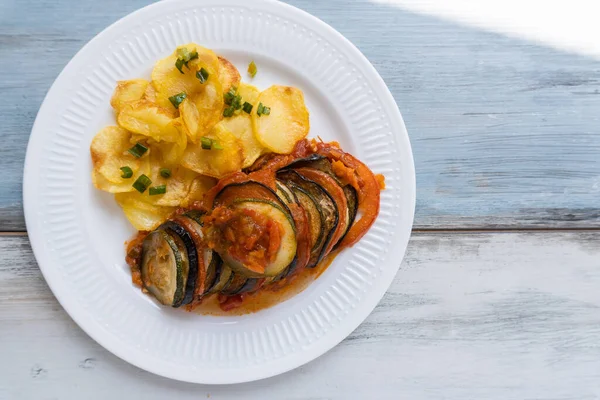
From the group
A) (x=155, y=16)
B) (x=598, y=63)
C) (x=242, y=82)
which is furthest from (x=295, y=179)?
(x=598, y=63)

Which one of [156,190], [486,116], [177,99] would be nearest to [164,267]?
[156,190]

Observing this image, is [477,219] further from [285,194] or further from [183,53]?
[183,53]

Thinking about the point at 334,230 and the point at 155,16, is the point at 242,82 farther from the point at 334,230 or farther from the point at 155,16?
the point at 334,230

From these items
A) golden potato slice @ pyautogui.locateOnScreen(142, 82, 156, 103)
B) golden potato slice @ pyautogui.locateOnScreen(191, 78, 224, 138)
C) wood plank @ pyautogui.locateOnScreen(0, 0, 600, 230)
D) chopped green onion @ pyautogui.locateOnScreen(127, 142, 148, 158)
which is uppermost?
wood plank @ pyautogui.locateOnScreen(0, 0, 600, 230)

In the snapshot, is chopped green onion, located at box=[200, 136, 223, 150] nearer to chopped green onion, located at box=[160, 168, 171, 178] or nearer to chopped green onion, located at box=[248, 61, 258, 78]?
chopped green onion, located at box=[160, 168, 171, 178]

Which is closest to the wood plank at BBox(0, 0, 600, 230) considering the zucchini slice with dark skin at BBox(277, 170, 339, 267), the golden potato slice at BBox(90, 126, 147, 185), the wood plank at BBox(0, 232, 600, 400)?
the wood plank at BBox(0, 232, 600, 400)

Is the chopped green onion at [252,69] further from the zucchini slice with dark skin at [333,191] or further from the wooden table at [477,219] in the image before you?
the zucchini slice with dark skin at [333,191]

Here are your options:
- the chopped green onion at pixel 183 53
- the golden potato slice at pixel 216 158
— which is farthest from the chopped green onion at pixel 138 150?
the chopped green onion at pixel 183 53
